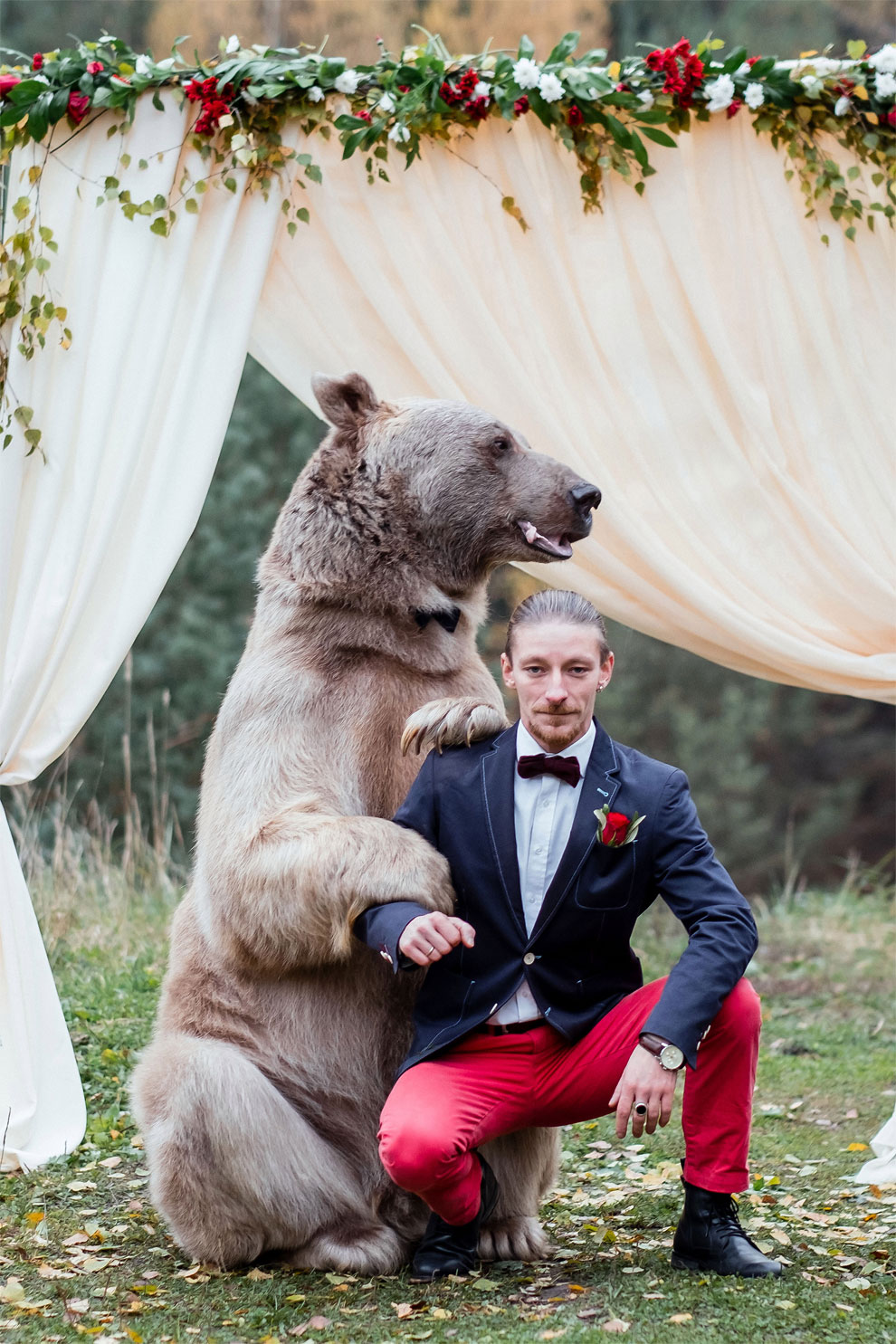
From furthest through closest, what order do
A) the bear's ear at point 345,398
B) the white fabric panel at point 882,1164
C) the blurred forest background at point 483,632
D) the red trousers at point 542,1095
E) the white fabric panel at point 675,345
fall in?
the blurred forest background at point 483,632, the white fabric panel at point 675,345, the white fabric panel at point 882,1164, the bear's ear at point 345,398, the red trousers at point 542,1095

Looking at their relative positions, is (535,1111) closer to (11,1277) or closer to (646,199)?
(11,1277)

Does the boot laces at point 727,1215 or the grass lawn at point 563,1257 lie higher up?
the boot laces at point 727,1215

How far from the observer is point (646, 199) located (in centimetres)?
388

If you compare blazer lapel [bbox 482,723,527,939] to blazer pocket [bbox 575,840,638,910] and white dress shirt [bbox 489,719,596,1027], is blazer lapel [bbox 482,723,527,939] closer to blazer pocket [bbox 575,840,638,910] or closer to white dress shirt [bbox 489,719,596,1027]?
white dress shirt [bbox 489,719,596,1027]

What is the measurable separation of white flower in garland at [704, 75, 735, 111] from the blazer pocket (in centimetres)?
209

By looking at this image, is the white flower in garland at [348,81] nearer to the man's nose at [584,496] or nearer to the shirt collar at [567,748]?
the man's nose at [584,496]

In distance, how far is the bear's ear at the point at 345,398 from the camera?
3.19m

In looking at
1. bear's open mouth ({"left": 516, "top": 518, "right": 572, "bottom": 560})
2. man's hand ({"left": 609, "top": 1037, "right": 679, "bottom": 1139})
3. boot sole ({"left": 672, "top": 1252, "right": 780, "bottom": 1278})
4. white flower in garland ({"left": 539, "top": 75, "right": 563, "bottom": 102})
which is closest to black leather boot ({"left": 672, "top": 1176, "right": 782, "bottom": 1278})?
boot sole ({"left": 672, "top": 1252, "right": 780, "bottom": 1278})

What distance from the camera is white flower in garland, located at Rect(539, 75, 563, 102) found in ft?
12.0

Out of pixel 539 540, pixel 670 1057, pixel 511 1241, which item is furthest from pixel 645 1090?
pixel 539 540

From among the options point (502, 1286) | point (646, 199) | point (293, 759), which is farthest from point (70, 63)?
point (502, 1286)

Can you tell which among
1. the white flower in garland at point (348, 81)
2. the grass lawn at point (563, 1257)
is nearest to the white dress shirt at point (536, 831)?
the grass lawn at point (563, 1257)

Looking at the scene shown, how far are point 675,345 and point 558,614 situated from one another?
1.49 meters

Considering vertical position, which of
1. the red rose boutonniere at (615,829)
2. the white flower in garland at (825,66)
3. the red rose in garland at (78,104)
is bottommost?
the red rose boutonniere at (615,829)
